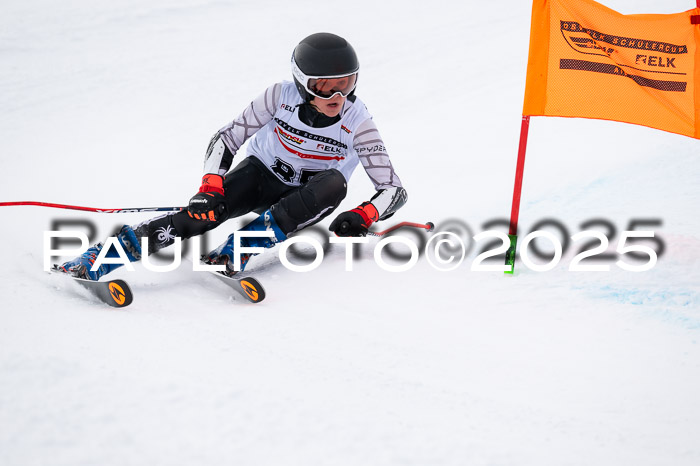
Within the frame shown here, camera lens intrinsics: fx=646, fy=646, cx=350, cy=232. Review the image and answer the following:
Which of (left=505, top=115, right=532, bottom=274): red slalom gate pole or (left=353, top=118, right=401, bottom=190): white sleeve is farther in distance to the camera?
(left=353, top=118, right=401, bottom=190): white sleeve

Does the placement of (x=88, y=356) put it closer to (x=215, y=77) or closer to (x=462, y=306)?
(x=462, y=306)

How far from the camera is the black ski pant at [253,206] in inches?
144

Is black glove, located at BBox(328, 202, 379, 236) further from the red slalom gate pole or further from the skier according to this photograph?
the red slalom gate pole

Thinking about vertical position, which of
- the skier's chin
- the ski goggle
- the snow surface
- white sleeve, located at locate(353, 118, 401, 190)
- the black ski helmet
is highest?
the black ski helmet

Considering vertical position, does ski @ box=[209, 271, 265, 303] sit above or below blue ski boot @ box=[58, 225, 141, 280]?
below

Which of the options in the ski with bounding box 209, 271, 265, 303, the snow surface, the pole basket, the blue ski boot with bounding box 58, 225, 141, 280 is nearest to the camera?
the snow surface

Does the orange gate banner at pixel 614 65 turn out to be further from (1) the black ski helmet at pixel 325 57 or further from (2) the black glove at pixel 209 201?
(2) the black glove at pixel 209 201

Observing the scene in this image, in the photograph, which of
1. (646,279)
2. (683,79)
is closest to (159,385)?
(646,279)

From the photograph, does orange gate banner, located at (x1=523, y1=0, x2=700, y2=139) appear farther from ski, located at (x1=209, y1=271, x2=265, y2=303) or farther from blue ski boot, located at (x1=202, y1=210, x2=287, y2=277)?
ski, located at (x1=209, y1=271, x2=265, y2=303)

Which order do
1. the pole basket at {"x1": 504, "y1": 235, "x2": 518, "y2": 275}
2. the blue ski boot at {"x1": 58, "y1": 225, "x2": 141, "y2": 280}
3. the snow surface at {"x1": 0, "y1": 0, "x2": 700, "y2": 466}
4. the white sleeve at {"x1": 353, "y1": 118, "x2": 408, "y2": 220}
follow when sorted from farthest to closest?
the white sleeve at {"x1": 353, "y1": 118, "x2": 408, "y2": 220} < the pole basket at {"x1": 504, "y1": 235, "x2": 518, "y2": 275} < the blue ski boot at {"x1": 58, "y1": 225, "x2": 141, "y2": 280} < the snow surface at {"x1": 0, "y1": 0, "x2": 700, "y2": 466}

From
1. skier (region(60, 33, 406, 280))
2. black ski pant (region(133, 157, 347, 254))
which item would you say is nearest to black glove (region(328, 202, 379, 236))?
skier (region(60, 33, 406, 280))

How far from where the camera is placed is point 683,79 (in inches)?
147

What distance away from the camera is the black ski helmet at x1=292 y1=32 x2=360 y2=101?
361 cm

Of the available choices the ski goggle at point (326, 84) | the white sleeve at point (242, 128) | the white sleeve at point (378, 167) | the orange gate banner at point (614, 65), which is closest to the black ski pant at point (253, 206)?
the white sleeve at point (242, 128)
